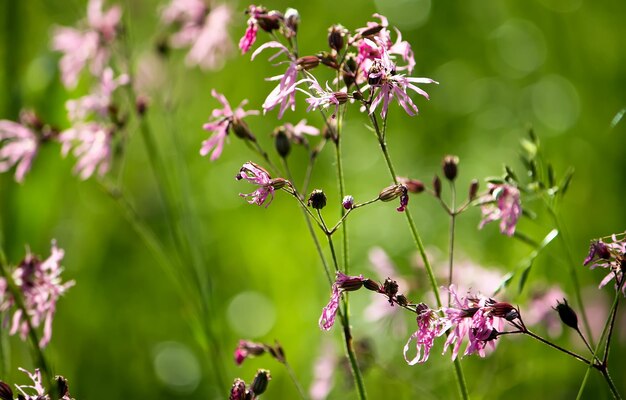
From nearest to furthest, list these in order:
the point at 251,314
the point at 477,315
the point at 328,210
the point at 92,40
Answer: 1. the point at 477,315
2. the point at 92,40
3. the point at 251,314
4. the point at 328,210

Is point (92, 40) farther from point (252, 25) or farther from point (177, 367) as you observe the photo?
point (252, 25)

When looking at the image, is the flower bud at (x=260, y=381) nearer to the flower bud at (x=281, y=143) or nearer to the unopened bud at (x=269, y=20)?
the flower bud at (x=281, y=143)

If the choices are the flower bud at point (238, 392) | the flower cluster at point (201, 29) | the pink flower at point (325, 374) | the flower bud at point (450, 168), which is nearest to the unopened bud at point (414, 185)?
the flower bud at point (450, 168)

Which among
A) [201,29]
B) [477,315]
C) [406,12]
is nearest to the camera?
[477,315]

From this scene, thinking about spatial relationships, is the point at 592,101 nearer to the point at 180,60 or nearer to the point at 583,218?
the point at 583,218

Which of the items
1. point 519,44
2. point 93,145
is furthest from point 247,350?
point 519,44

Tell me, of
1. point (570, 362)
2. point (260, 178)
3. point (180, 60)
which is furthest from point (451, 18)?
point (260, 178)

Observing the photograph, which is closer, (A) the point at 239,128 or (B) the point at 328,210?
(A) the point at 239,128
